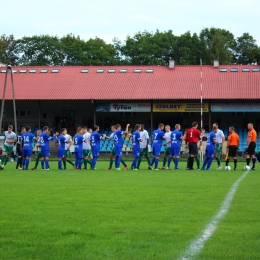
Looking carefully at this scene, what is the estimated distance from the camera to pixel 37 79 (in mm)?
56438

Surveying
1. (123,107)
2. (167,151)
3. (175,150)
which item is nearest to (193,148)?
(175,150)

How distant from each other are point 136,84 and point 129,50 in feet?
112

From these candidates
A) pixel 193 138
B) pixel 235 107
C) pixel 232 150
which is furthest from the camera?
pixel 235 107

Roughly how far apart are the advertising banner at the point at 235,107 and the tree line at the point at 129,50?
31.6 metres

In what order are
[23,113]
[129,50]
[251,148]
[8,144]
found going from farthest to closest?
[129,50] < [23,113] < [8,144] < [251,148]

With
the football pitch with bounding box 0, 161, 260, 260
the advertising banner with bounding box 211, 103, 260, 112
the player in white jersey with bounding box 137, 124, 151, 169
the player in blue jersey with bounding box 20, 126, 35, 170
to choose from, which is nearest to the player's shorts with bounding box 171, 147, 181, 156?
the player in white jersey with bounding box 137, 124, 151, 169

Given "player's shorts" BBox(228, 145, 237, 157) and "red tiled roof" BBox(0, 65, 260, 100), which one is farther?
"red tiled roof" BBox(0, 65, 260, 100)

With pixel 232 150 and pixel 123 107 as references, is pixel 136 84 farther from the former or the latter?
pixel 232 150

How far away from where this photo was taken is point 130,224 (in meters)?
9.31

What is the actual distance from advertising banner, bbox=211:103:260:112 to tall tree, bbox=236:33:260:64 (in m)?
40.0

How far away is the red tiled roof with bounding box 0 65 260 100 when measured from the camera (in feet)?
167

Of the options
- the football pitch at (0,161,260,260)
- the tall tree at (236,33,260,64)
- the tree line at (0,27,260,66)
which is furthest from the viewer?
the tall tree at (236,33,260,64)

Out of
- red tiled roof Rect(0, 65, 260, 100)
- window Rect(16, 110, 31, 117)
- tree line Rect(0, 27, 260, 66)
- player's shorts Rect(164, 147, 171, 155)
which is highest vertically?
tree line Rect(0, 27, 260, 66)

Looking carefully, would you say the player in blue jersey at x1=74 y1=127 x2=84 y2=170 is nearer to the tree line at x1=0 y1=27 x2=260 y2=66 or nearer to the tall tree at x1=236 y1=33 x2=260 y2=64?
the tree line at x1=0 y1=27 x2=260 y2=66
